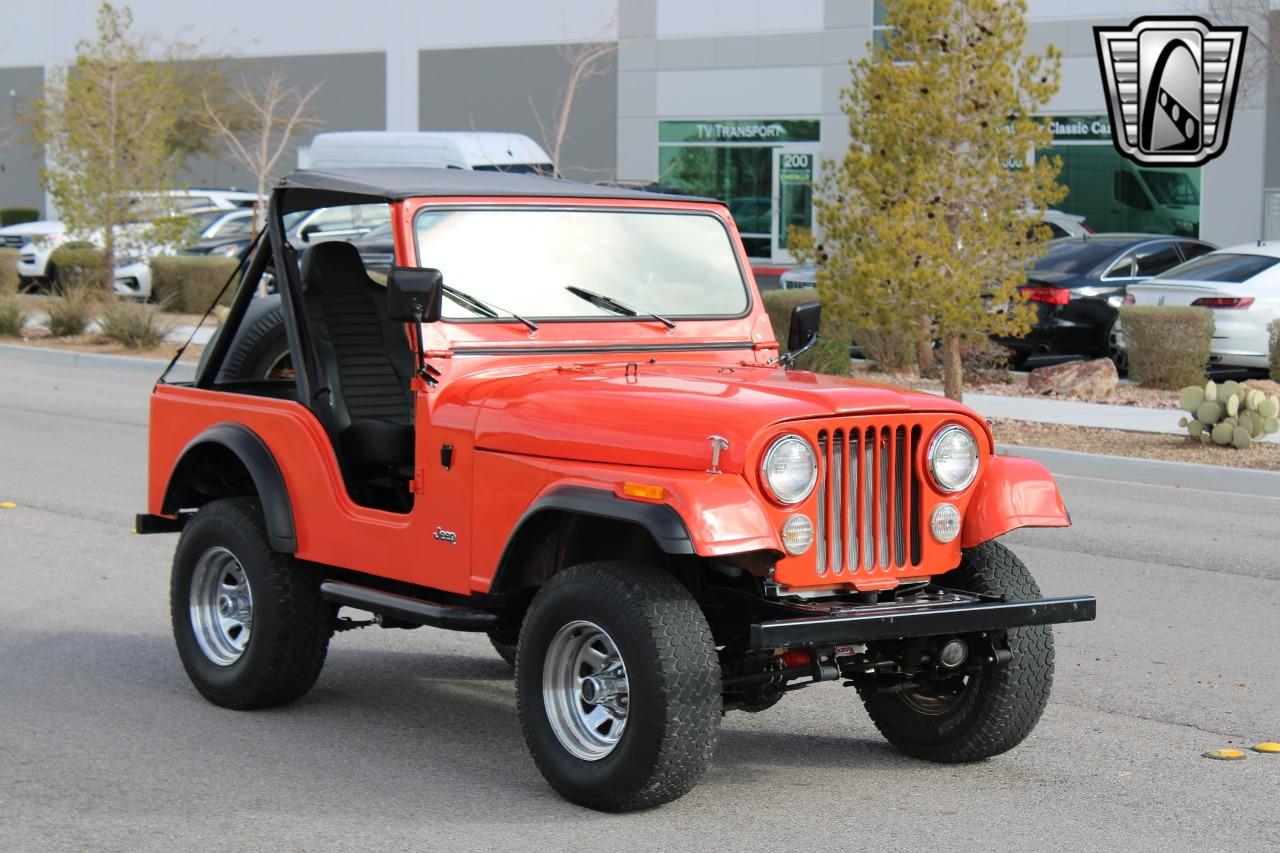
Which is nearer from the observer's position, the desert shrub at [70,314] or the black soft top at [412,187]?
the black soft top at [412,187]

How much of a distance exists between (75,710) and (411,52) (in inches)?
1445

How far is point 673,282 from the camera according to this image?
682 cm

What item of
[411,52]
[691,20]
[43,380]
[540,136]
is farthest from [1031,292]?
[411,52]

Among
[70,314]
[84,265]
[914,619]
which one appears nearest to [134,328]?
[70,314]

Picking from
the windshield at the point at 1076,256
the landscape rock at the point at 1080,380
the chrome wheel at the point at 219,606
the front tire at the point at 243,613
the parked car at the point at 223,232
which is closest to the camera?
the front tire at the point at 243,613

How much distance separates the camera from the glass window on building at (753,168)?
1426 inches

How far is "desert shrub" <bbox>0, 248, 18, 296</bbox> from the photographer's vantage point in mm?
27594

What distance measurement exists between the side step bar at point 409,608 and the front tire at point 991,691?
4.23 ft

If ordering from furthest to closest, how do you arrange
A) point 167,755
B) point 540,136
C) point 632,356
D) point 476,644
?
1. point 540,136
2. point 476,644
3. point 632,356
4. point 167,755

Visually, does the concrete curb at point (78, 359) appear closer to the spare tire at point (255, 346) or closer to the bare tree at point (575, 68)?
the spare tire at point (255, 346)

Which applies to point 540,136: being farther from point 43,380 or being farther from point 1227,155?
point 43,380

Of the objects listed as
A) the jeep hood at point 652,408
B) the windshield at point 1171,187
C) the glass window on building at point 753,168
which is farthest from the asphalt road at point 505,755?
the glass window on building at point 753,168

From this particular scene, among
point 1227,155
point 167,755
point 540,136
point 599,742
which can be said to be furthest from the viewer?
point 540,136

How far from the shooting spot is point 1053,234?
25.0m
